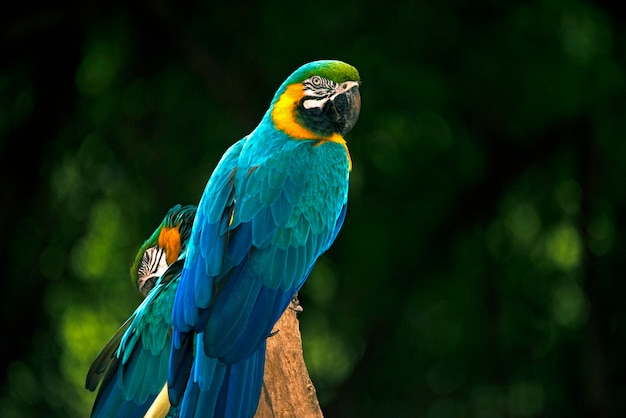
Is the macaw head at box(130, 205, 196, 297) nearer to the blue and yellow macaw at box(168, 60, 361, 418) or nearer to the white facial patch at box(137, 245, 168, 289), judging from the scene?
the white facial patch at box(137, 245, 168, 289)

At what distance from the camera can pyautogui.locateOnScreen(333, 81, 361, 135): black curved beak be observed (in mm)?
1986

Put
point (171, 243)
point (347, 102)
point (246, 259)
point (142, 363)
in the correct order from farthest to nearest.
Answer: point (171, 243), point (142, 363), point (347, 102), point (246, 259)

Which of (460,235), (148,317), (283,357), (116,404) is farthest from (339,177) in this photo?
(460,235)

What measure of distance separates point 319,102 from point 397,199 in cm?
216

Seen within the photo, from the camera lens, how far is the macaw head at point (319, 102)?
1993 mm

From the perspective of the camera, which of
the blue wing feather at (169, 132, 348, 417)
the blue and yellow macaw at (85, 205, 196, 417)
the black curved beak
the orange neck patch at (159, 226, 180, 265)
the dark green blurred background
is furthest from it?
the dark green blurred background

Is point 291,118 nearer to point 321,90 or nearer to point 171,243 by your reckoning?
point 321,90

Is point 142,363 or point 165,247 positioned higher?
point 165,247

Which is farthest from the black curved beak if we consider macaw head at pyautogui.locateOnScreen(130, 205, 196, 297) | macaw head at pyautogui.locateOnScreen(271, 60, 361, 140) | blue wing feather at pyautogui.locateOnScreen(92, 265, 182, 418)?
macaw head at pyautogui.locateOnScreen(130, 205, 196, 297)

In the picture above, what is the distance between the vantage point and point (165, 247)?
2561 mm

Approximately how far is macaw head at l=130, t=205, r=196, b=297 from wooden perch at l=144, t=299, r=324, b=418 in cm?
53

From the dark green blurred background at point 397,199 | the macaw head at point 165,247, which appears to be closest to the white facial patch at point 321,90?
the macaw head at point 165,247

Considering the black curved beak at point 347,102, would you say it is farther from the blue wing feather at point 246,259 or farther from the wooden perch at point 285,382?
the wooden perch at point 285,382

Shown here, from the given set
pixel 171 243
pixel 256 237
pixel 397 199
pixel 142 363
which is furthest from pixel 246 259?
pixel 397 199
